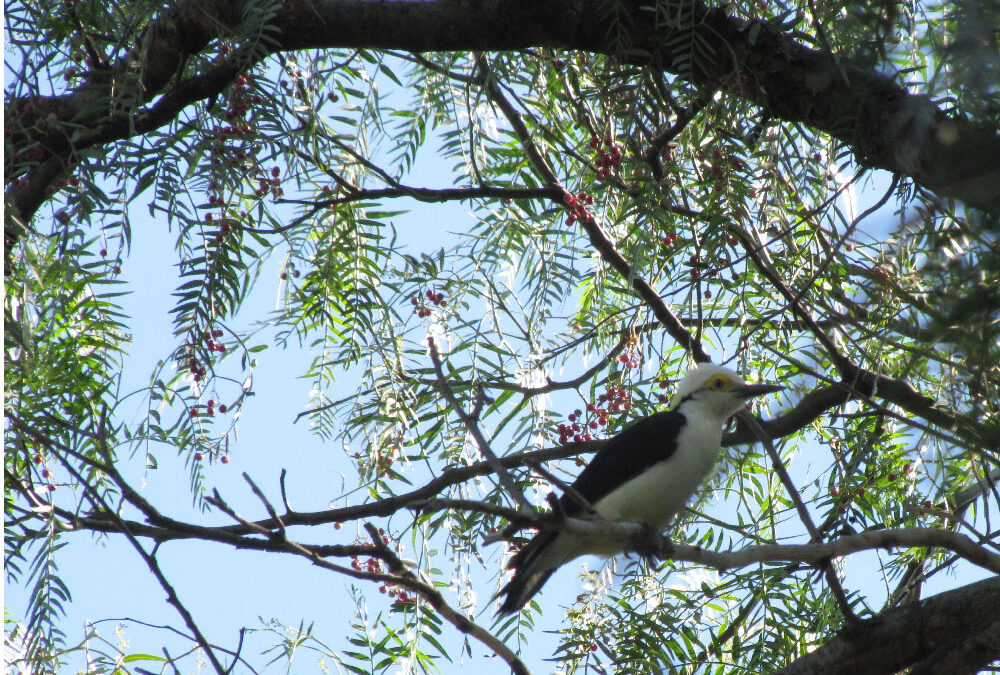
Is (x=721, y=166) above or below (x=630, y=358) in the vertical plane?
above

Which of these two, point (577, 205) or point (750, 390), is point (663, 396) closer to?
point (750, 390)

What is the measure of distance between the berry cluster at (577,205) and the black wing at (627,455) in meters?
0.75

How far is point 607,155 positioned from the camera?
332 centimetres

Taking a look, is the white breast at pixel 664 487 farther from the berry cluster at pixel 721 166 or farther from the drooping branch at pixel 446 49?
the drooping branch at pixel 446 49

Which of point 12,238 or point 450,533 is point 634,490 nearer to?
point 450,533

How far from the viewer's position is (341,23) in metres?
3.10

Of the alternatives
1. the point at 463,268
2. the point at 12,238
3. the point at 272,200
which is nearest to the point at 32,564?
the point at 12,238

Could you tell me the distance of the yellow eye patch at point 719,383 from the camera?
12.1 ft

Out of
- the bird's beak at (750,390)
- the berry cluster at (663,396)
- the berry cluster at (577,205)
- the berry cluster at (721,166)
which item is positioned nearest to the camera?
the berry cluster at (721,166)

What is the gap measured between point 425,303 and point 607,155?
32.0 inches

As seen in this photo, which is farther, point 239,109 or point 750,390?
point 750,390

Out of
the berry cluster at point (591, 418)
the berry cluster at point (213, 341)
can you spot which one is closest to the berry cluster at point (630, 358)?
the berry cluster at point (591, 418)

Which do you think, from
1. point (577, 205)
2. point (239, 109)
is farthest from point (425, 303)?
point (239, 109)

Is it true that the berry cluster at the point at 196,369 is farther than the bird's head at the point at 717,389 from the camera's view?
No
